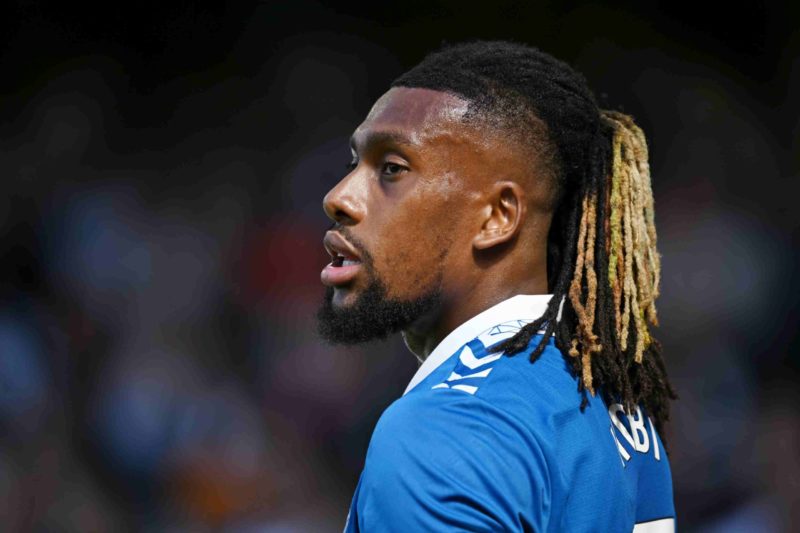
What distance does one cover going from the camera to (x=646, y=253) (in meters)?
2.22

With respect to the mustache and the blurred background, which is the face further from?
the blurred background

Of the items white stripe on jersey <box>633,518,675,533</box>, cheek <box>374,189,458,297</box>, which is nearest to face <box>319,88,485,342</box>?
cheek <box>374,189,458,297</box>

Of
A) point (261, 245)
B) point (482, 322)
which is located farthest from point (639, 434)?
point (261, 245)

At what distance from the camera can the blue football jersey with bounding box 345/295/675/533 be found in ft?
5.02

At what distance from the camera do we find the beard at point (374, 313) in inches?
81.1

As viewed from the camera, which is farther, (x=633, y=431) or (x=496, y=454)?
(x=633, y=431)

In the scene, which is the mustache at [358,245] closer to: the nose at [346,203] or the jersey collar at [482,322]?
the nose at [346,203]

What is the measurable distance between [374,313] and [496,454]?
597 millimetres

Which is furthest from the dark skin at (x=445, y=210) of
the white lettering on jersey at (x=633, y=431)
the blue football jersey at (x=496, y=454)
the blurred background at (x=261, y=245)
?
the blurred background at (x=261, y=245)

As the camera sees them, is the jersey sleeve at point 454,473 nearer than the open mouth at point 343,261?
Yes

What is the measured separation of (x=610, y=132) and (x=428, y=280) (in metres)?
0.59

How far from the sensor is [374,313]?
2082 mm

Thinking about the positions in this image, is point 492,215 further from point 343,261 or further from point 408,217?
point 343,261

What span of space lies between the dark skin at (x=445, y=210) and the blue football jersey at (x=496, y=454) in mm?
136
